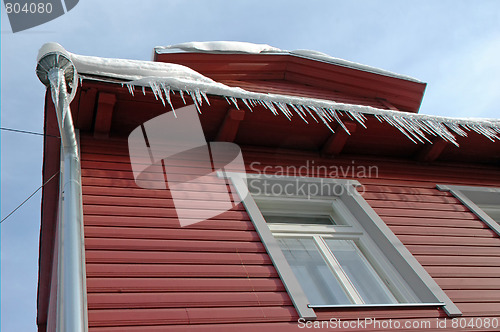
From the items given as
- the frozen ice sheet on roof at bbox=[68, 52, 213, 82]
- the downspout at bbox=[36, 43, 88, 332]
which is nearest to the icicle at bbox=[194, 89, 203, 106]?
the frozen ice sheet on roof at bbox=[68, 52, 213, 82]

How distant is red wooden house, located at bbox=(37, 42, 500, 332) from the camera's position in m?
2.98

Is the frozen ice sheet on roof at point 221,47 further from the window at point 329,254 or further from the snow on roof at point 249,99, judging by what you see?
the window at point 329,254

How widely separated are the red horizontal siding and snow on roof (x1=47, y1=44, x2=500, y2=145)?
0.53 meters

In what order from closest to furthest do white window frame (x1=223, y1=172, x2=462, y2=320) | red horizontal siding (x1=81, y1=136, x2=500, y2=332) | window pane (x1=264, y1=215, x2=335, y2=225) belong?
red horizontal siding (x1=81, y1=136, x2=500, y2=332)
white window frame (x1=223, y1=172, x2=462, y2=320)
window pane (x1=264, y1=215, x2=335, y2=225)

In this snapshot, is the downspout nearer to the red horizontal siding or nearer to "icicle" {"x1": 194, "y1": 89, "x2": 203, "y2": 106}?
the red horizontal siding

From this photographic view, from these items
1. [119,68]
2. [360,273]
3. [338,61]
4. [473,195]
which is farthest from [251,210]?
[338,61]

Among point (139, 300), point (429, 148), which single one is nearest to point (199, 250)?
point (139, 300)

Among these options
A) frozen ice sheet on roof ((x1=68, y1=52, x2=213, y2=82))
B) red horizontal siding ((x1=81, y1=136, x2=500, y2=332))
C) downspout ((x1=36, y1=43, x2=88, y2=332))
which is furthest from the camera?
frozen ice sheet on roof ((x1=68, y1=52, x2=213, y2=82))

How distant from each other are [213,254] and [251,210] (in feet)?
2.14

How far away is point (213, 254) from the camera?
134 inches

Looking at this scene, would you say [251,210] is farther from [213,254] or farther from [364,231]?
[364,231]

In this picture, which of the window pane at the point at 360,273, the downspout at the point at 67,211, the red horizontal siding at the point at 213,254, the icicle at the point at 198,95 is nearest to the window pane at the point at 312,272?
the window pane at the point at 360,273

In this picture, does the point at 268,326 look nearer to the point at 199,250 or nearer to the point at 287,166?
the point at 199,250

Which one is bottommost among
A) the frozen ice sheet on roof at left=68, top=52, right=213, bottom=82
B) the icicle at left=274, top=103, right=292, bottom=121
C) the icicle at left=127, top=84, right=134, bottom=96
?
the icicle at left=274, top=103, right=292, bottom=121
